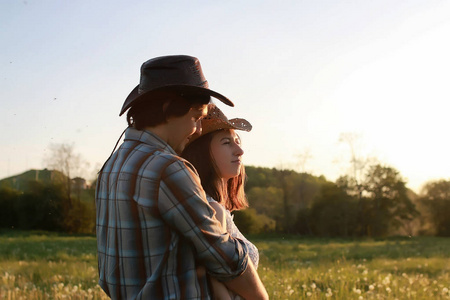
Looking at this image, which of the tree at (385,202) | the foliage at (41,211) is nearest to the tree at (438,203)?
the tree at (385,202)

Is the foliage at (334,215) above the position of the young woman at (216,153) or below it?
below

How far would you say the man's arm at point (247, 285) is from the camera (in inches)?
94.3

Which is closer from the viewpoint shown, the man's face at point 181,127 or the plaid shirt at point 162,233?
the plaid shirt at point 162,233

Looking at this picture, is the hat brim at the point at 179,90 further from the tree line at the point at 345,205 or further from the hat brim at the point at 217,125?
the tree line at the point at 345,205

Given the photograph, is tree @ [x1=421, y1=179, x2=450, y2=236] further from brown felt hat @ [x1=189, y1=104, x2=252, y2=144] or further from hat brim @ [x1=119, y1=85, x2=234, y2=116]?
hat brim @ [x1=119, y1=85, x2=234, y2=116]

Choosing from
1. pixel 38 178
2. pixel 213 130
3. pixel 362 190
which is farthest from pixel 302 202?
pixel 213 130

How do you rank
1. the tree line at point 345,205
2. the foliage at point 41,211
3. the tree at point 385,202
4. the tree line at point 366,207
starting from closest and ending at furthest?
the foliage at point 41,211, the tree line at point 345,205, the tree line at point 366,207, the tree at point 385,202

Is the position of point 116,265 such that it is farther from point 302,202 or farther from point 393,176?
point 393,176

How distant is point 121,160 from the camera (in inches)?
91.5

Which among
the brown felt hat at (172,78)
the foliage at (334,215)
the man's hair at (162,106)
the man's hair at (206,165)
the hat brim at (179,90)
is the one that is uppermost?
the brown felt hat at (172,78)

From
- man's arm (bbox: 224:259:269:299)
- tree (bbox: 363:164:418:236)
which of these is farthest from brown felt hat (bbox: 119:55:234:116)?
tree (bbox: 363:164:418:236)

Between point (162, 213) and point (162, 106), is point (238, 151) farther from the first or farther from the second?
point (162, 213)

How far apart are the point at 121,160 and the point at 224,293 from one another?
724 millimetres

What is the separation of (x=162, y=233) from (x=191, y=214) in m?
0.15
